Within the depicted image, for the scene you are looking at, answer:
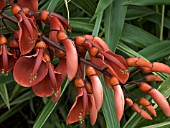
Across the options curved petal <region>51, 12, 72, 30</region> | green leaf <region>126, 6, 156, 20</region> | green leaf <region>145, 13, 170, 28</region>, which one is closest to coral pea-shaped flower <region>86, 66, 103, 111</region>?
curved petal <region>51, 12, 72, 30</region>

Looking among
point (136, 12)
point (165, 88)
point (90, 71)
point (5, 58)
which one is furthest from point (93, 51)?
point (136, 12)

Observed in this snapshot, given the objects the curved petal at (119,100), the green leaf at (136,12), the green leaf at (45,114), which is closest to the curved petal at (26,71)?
the curved petal at (119,100)

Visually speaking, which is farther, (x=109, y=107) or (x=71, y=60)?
(x=109, y=107)

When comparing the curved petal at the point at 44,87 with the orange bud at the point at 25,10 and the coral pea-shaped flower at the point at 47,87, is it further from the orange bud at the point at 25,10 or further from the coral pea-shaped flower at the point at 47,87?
the orange bud at the point at 25,10

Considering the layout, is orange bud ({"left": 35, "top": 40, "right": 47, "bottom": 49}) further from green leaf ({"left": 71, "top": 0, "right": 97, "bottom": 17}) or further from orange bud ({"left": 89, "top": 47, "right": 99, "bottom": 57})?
green leaf ({"left": 71, "top": 0, "right": 97, "bottom": 17})

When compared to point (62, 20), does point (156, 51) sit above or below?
below

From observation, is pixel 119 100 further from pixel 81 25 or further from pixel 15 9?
pixel 81 25
